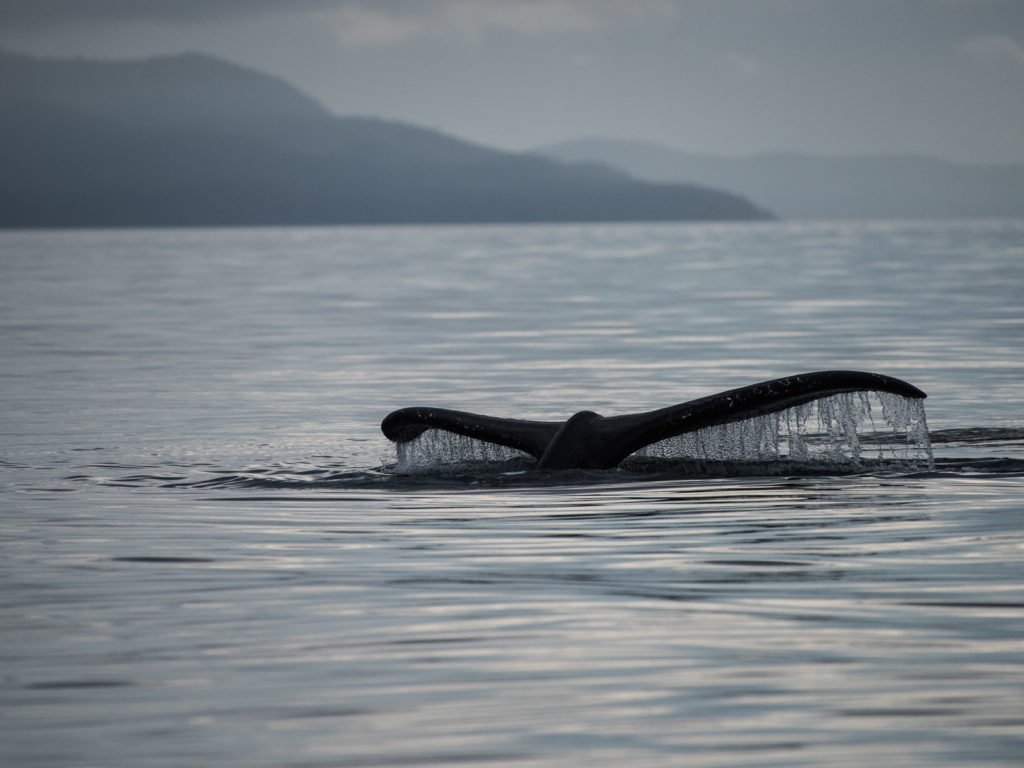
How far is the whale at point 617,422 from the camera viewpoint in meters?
10.8

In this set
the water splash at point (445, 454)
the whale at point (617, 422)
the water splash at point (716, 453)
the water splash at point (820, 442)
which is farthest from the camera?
the water splash at point (445, 454)

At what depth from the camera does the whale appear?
10.8m

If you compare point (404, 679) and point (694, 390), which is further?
point (694, 390)

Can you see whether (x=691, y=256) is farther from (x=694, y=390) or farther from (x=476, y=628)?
(x=476, y=628)

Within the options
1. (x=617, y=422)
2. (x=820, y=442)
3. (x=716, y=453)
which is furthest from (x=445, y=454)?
(x=820, y=442)

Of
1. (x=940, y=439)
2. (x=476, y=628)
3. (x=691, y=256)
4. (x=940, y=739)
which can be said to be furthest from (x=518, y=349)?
(x=691, y=256)

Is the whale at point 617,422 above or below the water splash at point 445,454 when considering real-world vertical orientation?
above

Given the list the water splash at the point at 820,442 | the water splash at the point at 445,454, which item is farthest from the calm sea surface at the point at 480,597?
the water splash at the point at 820,442

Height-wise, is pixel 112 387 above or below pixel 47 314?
below

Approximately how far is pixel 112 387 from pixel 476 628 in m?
16.1

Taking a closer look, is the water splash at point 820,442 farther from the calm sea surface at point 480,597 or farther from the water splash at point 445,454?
the water splash at point 445,454

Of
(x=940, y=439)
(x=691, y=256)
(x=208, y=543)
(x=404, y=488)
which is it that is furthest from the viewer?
(x=691, y=256)

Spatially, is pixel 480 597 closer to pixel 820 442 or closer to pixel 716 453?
pixel 716 453

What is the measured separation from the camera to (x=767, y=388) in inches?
427
